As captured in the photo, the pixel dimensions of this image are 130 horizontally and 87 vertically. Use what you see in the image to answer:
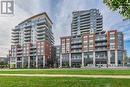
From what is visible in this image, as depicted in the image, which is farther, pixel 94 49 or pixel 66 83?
pixel 94 49

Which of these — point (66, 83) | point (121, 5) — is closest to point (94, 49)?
point (66, 83)

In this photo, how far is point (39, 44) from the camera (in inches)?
7549

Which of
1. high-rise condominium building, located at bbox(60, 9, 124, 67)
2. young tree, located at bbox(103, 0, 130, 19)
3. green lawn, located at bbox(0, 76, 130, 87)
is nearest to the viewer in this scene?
young tree, located at bbox(103, 0, 130, 19)

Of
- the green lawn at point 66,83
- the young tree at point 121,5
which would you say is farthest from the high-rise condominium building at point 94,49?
the young tree at point 121,5

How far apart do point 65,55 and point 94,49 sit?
25663 mm

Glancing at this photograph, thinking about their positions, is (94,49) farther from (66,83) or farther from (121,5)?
(121,5)

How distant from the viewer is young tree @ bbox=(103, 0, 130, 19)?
15992 mm

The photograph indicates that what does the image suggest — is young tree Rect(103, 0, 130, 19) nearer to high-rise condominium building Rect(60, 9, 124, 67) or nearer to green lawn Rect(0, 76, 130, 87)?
green lawn Rect(0, 76, 130, 87)

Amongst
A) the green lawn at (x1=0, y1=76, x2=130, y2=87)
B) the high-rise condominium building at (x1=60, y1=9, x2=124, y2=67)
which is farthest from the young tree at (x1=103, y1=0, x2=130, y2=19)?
the high-rise condominium building at (x1=60, y1=9, x2=124, y2=67)

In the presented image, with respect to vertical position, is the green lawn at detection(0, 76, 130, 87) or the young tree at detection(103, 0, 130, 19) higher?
the young tree at detection(103, 0, 130, 19)

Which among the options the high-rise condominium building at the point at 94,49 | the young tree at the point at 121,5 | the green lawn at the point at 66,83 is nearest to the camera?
the young tree at the point at 121,5

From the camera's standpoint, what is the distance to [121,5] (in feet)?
53.8

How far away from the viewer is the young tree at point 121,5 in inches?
630

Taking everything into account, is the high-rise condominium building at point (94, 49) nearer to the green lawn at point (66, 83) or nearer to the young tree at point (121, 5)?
the green lawn at point (66, 83)
